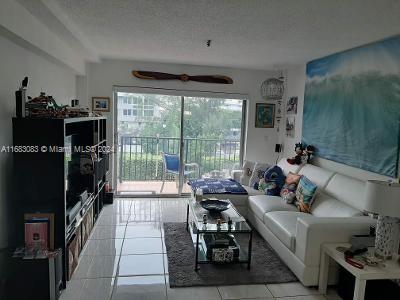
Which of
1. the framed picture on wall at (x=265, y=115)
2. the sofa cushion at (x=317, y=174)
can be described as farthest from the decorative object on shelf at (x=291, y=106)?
the sofa cushion at (x=317, y=174)

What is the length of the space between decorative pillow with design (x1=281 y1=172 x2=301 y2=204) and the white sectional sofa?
8 centimetres

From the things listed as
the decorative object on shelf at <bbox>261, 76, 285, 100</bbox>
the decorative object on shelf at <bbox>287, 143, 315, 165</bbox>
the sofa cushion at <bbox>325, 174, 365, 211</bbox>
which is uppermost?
the decorative object on shelf at <bbox>261, 76, 285, 100</bbox>

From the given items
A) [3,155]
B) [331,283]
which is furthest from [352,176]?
[3,155]

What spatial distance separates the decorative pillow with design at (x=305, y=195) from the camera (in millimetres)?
3436

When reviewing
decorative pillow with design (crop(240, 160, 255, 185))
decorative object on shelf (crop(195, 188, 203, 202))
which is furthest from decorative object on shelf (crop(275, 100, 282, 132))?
decorative object on shelf (crop(195, 188, 203, 202))

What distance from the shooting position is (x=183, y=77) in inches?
194

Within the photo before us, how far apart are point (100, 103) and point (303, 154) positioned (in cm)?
322

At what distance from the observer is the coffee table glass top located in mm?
2914

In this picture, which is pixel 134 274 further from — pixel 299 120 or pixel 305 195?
pixel 299 120

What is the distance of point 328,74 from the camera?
12.6 feet

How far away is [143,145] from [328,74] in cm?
325

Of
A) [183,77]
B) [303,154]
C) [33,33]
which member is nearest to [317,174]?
[303,154]

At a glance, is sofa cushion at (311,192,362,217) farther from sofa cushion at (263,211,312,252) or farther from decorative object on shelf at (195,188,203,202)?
decorative object on shelf at (195,188,203,202)

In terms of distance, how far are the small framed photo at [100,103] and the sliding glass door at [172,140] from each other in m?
0.20
